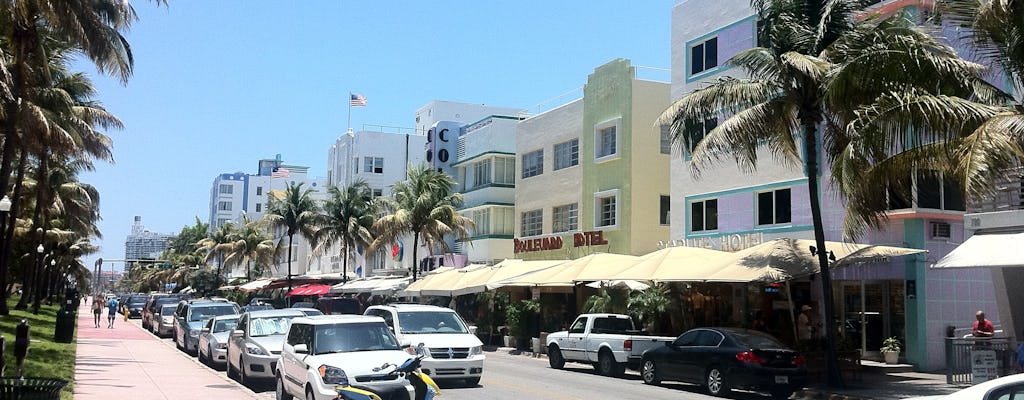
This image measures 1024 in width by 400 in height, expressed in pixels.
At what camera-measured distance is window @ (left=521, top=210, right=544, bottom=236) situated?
41.8m

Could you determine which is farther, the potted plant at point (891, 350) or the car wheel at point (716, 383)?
the potted plant at point (891, 350)

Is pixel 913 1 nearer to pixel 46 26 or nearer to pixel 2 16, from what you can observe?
pixel 2 16

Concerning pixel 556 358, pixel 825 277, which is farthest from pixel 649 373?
pixel 556 358

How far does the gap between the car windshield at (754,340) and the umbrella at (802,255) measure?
244 centimetres

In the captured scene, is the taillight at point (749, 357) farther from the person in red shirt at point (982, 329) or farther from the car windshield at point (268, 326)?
the car windshield at point (268, 326)

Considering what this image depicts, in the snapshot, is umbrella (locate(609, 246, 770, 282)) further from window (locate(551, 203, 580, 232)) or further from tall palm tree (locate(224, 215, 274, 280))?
tall palm tree (locate(224, 215, 274, 280))

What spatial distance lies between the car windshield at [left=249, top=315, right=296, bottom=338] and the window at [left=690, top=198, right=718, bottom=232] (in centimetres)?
1515

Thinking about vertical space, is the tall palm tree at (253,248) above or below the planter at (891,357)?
above

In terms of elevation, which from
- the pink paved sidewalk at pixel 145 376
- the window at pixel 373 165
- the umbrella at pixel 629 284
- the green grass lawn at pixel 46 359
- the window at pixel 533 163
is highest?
the window at pixel 373 165

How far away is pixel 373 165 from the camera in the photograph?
70438 mm

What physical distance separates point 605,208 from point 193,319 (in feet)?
52.3

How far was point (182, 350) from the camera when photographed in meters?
30.8

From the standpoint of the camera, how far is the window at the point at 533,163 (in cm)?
4222

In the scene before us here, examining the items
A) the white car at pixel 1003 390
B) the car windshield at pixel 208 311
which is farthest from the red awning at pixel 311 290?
the white car at pixel 1003 390
